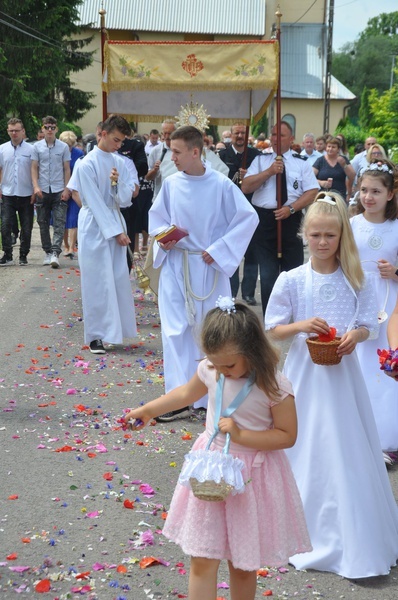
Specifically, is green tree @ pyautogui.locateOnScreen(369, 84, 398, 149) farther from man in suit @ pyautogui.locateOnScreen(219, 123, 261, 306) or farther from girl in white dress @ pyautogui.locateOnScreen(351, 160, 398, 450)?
girl in white dress @ pyautogui.locateOnScreen(351, 160, 398, 450)

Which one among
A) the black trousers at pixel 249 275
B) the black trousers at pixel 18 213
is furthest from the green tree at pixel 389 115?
the black trousers at pixel 249 275

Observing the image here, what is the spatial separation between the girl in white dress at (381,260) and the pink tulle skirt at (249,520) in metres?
2.91

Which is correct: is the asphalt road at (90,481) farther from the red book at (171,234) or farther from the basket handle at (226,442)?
the red book at (171,234)

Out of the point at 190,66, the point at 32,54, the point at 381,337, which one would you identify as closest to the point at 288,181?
the point at 190,66

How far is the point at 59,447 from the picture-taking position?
7086mm

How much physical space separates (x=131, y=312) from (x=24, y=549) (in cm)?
549

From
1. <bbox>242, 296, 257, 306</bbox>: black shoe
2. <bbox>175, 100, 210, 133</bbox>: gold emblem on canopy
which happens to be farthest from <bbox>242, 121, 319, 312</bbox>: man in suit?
<bbox>242, 296, 257, 306</bbox>: black shoe

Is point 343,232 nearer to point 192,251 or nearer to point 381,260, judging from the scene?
point 381,260

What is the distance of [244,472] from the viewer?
390 centimetres

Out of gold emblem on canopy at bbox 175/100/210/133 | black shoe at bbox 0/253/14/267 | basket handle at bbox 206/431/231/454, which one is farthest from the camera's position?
black shoe at bbox 0/253/14/267

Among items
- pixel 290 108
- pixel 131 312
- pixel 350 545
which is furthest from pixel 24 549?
pixel 290 108

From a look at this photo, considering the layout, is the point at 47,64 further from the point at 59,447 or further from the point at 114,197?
the point at 59,447

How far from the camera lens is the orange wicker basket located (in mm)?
4867

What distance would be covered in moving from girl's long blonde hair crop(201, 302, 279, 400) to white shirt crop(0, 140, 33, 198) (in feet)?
43.1
